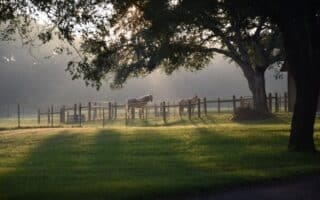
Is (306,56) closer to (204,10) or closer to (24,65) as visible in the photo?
(204,10)

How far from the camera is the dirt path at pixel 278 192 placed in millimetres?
11336

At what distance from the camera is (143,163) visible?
56.0ft

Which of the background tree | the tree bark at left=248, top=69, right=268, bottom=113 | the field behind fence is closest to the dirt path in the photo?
the background tree

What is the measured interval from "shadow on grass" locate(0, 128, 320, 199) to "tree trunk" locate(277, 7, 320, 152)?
2.89 ft

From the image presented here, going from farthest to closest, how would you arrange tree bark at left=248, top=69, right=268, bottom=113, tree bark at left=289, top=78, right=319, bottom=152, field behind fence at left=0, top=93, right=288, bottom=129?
field behind fence at left=0, top=93, right=288, bottom=129 < tree bark at left=248, top=69, right=268, bottom=113 < tree bark at left=289, top=78, right=319, bottom=152

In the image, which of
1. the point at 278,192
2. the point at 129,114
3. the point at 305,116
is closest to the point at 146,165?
the point at 278,192

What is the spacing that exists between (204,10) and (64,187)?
316 inches

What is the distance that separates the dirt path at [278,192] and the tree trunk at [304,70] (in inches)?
259

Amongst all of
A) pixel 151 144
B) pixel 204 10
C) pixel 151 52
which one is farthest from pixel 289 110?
pixel 204 10

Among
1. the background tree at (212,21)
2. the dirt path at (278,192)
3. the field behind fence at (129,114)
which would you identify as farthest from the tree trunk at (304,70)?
the field behind fence at (129,114)

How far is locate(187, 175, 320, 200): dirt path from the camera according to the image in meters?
11.3

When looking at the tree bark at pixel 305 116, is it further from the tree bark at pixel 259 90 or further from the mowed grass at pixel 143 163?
the tree bark at pixel 259 90

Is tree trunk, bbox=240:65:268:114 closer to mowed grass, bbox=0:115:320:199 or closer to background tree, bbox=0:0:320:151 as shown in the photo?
mowed grass, bbox=0:115:320:199

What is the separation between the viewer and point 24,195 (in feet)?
38.3
